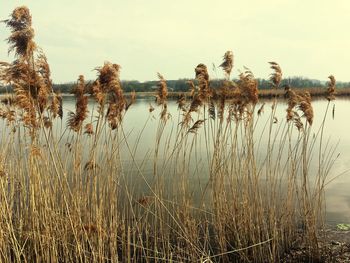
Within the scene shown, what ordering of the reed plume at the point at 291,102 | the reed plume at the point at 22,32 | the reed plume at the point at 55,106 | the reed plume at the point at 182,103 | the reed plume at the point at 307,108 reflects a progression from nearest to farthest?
the reed plume at the point at 22,32 → the reed plume at the point at 55,106 → the reed plume at the point at 307,108 → the reed plume at the point at 182,103 → the reed plume at the point at 291,102

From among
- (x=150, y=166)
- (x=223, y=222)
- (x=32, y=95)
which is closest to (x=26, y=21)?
(x=32, y=95)

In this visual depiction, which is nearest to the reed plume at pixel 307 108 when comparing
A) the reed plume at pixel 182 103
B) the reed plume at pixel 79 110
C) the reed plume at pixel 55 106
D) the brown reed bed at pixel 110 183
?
the brown reed bed at pixel 110 183

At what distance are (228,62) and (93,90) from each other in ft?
6.45

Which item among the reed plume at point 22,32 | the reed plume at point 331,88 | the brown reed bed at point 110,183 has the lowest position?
the brown reed bed at point 110,183

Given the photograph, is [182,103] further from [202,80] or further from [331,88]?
[331,88]

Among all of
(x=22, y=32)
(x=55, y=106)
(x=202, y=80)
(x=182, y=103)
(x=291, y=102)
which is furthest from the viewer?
(x=291, y=102)

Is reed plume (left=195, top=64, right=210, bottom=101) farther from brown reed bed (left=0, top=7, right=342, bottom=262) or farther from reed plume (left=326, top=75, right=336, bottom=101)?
reed plume (left=326, top=75, right=336, bottom=101)

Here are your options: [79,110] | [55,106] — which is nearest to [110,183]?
[79,110]

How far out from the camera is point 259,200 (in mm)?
4969

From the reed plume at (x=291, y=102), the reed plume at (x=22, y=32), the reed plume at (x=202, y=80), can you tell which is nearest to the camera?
the reed plume at (x=22, y=32)

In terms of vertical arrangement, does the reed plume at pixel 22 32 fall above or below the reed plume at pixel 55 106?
above

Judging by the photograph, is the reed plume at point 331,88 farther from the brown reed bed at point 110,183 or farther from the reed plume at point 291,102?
the reed plume at point 291,102

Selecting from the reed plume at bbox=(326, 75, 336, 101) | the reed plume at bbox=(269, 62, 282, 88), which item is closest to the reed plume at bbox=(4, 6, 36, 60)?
the reed plume at bbox=(269, 62, 282, 88)

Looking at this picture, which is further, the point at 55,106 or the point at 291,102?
the point at 291,102
